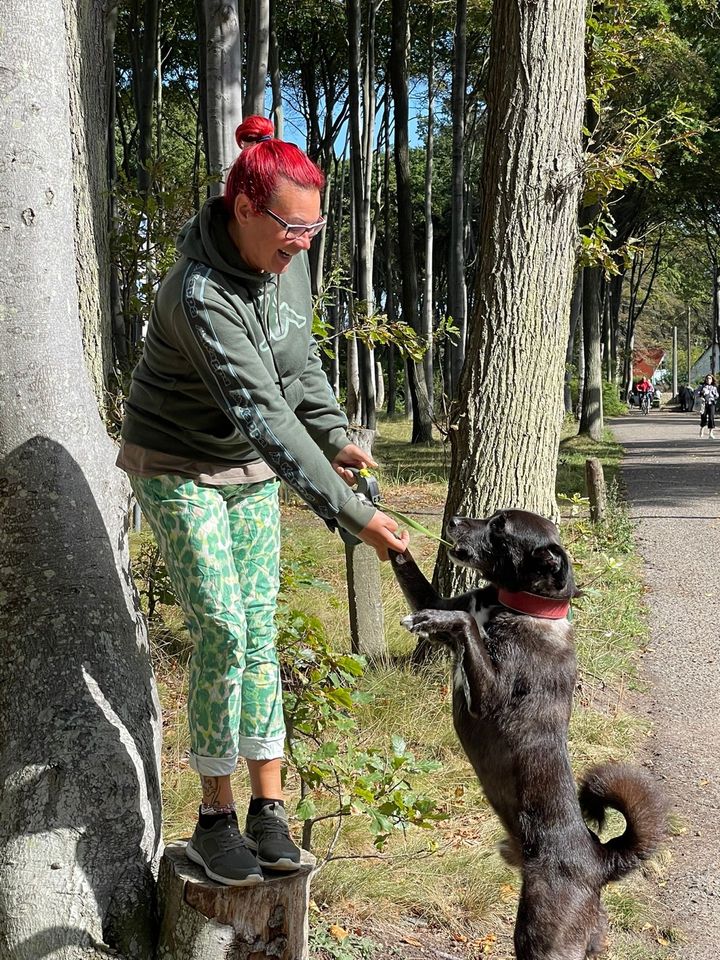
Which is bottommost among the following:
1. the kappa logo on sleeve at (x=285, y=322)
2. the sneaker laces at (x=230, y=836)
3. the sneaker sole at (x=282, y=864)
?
the sneaker sole at (x=282, y=864)

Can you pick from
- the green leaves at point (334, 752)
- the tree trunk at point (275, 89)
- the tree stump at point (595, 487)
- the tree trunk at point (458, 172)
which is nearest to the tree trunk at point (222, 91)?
the green leaves at point (334, 752)

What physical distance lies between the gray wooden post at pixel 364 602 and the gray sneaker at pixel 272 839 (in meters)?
3.34

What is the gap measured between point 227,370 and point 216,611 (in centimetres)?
74

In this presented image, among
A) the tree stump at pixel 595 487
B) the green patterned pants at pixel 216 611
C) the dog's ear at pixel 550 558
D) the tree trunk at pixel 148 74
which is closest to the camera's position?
the green patterned pants at pixel 216 611

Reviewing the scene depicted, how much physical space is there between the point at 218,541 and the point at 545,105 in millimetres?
4588

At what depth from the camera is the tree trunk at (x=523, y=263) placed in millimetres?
6434

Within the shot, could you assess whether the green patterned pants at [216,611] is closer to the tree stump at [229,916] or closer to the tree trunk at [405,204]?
the tree stump at [229,916]

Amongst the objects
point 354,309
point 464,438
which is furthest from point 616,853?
point 354,309

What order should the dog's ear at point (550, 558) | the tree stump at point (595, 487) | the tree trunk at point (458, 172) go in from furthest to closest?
the tree trunk at point (458, 172) → the tree stump at point (595, 487) → the dog's ear at point (550, 558)

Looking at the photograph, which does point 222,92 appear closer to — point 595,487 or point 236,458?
point 236,458

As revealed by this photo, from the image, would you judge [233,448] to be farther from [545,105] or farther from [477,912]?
[545,105]

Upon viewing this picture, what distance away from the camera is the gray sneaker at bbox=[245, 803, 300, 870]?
10.3 ft

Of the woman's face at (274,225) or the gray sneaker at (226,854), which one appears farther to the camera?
the gray sneaker at (226,854)

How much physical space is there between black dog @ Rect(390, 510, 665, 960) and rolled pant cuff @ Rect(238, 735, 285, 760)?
623 mm
